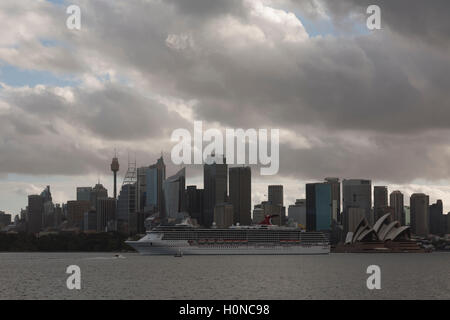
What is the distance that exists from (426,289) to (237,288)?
25.9 meters

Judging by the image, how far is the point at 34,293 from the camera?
3103 inches

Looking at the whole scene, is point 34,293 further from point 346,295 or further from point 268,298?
point 346,295

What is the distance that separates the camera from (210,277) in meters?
106
